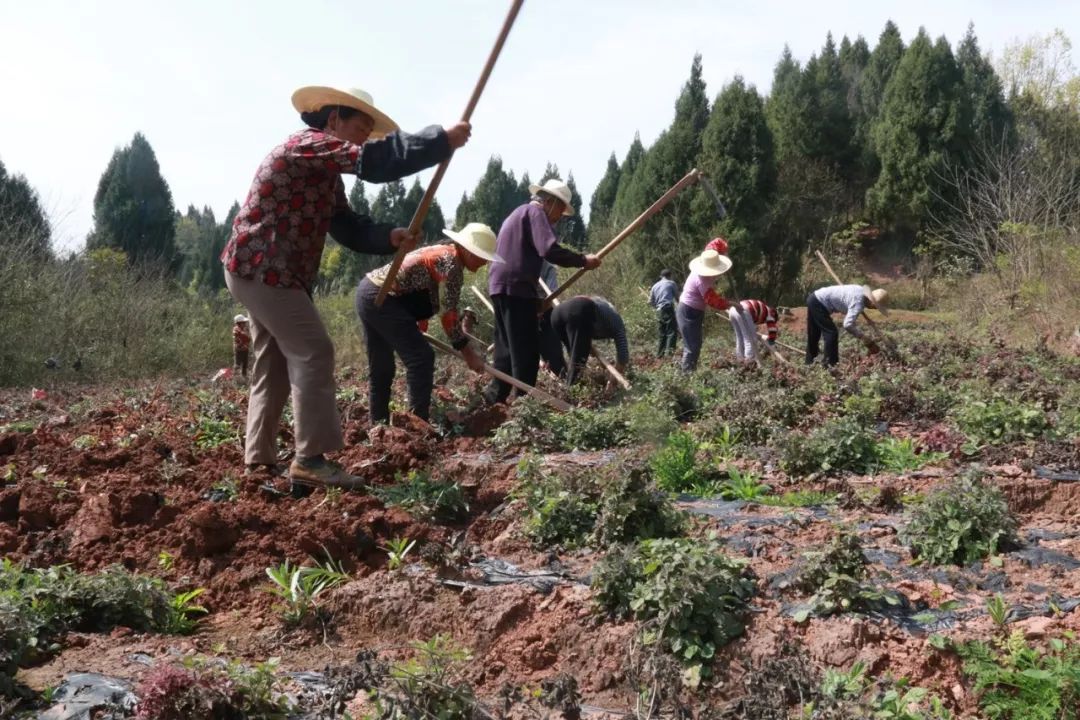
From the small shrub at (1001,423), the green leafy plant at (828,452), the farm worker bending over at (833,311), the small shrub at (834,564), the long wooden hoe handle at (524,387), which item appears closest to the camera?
the small shrub at (834,564)

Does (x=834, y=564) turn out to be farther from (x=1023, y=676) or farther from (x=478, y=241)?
(x=478, y=241)

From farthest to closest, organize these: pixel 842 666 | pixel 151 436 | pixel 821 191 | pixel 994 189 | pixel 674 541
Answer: pixel 821 191, pixel 994 189, pixel 151 436, pixel 674 541, pixel 842 666

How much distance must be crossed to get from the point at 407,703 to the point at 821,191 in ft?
88.6

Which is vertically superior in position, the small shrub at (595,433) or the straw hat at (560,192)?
the straw hat at (560,192)

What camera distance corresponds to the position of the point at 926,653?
2.54m

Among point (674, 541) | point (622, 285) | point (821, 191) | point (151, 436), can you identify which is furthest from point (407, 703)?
point (821, 191)

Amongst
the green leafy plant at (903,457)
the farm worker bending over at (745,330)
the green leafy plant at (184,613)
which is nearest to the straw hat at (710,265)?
the farm worker bending over at (745,330)

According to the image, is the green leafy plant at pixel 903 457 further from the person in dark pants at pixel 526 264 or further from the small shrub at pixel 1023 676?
the person in dark pants at pixel 526 264

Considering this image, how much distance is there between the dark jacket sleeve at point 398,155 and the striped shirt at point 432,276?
66.1 inches

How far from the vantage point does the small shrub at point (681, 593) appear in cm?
266

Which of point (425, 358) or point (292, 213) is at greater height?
point (292, 213)

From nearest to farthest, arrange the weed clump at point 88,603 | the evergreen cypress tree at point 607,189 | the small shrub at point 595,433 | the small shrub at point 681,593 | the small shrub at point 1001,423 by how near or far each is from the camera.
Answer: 1. the small shrub at point 681,593
2. the weed clump at point 88,603
3. the small shrub at point 1001,423
4. the small shrub at point 595,433
5. the evergreen cypress tree at point 607,189

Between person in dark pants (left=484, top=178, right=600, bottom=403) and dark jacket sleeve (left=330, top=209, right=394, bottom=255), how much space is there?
1.91 m

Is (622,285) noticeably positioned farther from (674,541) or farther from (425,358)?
(674,541)
